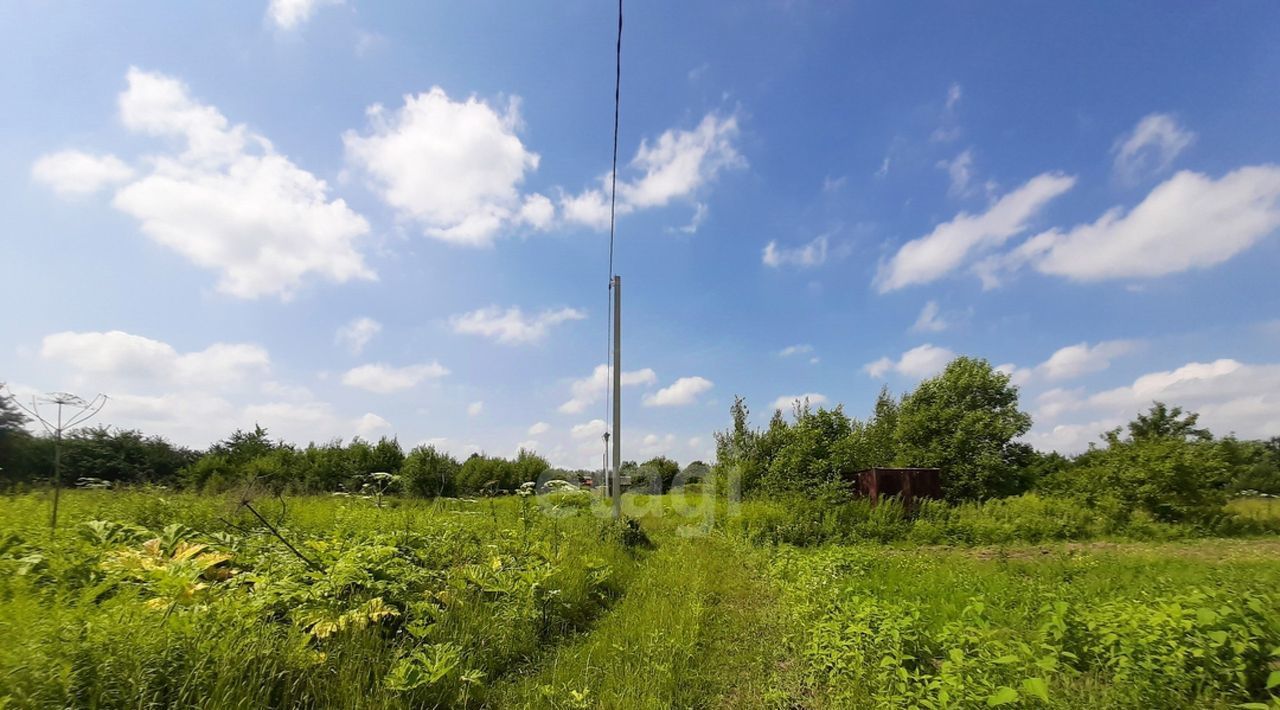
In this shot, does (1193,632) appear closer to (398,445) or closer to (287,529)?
(287,529)

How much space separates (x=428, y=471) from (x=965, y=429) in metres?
29.4

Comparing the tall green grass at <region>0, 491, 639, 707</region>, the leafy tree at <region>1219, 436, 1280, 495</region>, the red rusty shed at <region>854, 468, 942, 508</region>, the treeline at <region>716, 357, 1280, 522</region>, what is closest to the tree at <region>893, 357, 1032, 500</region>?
the treeline at <region>716, 357, 1280, 522</region>

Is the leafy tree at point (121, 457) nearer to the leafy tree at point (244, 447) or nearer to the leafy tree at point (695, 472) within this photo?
the leafy tree at point (244, 447)

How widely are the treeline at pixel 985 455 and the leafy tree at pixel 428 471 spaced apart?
11562 millimetres

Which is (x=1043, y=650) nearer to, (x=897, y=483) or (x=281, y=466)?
(x=897, y=483)

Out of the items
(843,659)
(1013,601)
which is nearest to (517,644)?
(843,659)

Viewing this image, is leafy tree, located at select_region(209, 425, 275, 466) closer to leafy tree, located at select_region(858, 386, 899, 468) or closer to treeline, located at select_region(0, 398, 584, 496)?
treeline, located at select_region(0, 398, 584, 496)

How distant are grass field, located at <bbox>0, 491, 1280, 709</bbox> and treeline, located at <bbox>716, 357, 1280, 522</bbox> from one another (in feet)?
35.2

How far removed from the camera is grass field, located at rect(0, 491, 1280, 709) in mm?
2641

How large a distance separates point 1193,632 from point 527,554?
234 inches

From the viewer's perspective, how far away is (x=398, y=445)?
23.1 meters

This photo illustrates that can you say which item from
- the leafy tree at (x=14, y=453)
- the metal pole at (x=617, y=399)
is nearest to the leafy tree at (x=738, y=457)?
the metal pole at (x=617, y=399)

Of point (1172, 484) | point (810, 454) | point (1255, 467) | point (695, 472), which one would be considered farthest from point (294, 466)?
point (1255, 467)

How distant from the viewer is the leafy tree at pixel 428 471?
2081cm
